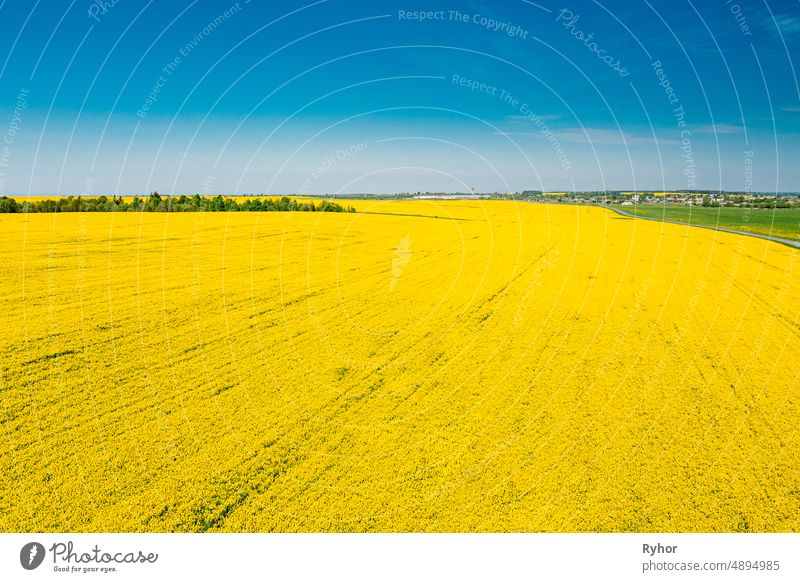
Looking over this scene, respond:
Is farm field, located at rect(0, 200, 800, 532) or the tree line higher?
the tree line

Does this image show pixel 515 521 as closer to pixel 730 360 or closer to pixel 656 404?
pixel 656 404

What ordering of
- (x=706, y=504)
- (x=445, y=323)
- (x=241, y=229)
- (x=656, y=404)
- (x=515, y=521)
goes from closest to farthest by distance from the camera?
(x=515, y=521) → (x=706, y=504) → (x=656, y=404) → (x=445, y=323) → (x=241, y=229)

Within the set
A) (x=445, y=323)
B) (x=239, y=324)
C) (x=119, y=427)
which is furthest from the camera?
(x=445, y=323)

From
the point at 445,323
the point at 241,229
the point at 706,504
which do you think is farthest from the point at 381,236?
the point at 706,504

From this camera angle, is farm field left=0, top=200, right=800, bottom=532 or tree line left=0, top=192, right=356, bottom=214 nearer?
farm field left=0, top=200, right=800, bottom=532

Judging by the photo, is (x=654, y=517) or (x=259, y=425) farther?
(x=259, y=425)

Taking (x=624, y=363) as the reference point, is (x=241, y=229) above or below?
above
